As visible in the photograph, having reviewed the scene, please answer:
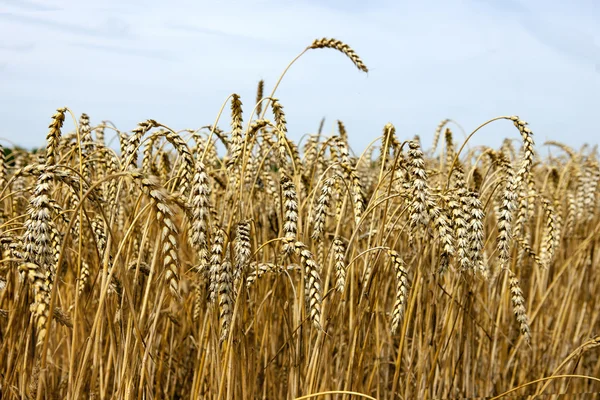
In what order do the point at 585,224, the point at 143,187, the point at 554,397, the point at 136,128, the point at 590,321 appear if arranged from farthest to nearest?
the point at 585,224, the point at 590,321, the point at 554,397, the point at 136,128, the point at 143,187

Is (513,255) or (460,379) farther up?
(513,255)

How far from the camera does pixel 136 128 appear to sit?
1.65m

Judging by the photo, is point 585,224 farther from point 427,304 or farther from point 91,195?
point 91,195

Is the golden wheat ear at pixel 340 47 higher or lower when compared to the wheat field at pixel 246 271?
higher

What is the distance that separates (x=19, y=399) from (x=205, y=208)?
3.09ft

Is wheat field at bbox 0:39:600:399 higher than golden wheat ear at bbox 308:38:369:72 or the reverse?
the reverse

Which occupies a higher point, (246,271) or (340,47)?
(340,47)

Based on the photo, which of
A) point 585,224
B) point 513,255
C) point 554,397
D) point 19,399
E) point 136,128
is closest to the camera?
point 136,128

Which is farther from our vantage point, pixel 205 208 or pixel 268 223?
pixel 268 223

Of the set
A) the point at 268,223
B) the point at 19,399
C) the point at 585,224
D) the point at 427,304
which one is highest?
the point at 585,224

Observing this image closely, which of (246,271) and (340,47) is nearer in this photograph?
(246,271)

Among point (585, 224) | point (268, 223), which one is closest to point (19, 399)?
point (268, 223)

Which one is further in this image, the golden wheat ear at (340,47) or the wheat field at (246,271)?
the golden wheat ear at (340,47)

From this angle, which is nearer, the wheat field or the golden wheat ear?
the wheat field
